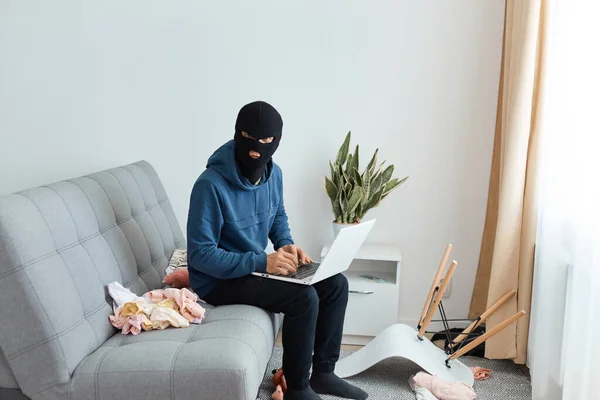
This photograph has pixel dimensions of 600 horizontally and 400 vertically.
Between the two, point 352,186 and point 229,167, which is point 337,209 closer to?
point 352,186

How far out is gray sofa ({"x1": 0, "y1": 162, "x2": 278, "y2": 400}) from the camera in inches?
81.4

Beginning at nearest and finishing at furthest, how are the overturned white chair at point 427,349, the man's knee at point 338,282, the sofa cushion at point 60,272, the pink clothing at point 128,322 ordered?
1. the sofa cushion at point 60,272
2. the pink clothing at point 128,322
3. the man's knee at point 338,282
4. the overturned white chair at point 427,349

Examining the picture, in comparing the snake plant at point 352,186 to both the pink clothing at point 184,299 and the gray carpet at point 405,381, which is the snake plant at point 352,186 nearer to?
the gray carpet at point 405,381

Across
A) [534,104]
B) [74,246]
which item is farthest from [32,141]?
[534,104]

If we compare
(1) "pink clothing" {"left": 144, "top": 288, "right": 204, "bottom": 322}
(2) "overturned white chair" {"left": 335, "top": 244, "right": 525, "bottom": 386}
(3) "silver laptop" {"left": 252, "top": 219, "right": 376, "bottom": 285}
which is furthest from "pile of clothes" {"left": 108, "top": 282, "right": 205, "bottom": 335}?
(2) "overturned white chair" {"left": 335, "top": 244, "right": 525, "bottom": 386}

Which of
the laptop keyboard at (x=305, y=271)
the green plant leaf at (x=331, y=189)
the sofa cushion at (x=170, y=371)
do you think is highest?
the green plant leaf at (x=331, y=189)

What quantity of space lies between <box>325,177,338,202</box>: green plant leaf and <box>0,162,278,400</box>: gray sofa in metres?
1.06

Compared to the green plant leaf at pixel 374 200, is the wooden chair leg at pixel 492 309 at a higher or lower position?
lower

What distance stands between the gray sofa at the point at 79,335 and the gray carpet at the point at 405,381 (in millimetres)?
606

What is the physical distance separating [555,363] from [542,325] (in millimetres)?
169

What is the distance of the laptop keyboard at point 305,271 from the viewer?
8.57 feet

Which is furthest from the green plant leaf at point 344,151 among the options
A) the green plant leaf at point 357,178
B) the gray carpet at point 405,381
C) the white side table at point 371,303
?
the gray carpet at point 405,381

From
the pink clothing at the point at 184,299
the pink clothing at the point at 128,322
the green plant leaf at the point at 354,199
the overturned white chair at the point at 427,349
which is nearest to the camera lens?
the pink clothing at the point at 128,322

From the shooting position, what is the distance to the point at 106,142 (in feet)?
11.9
